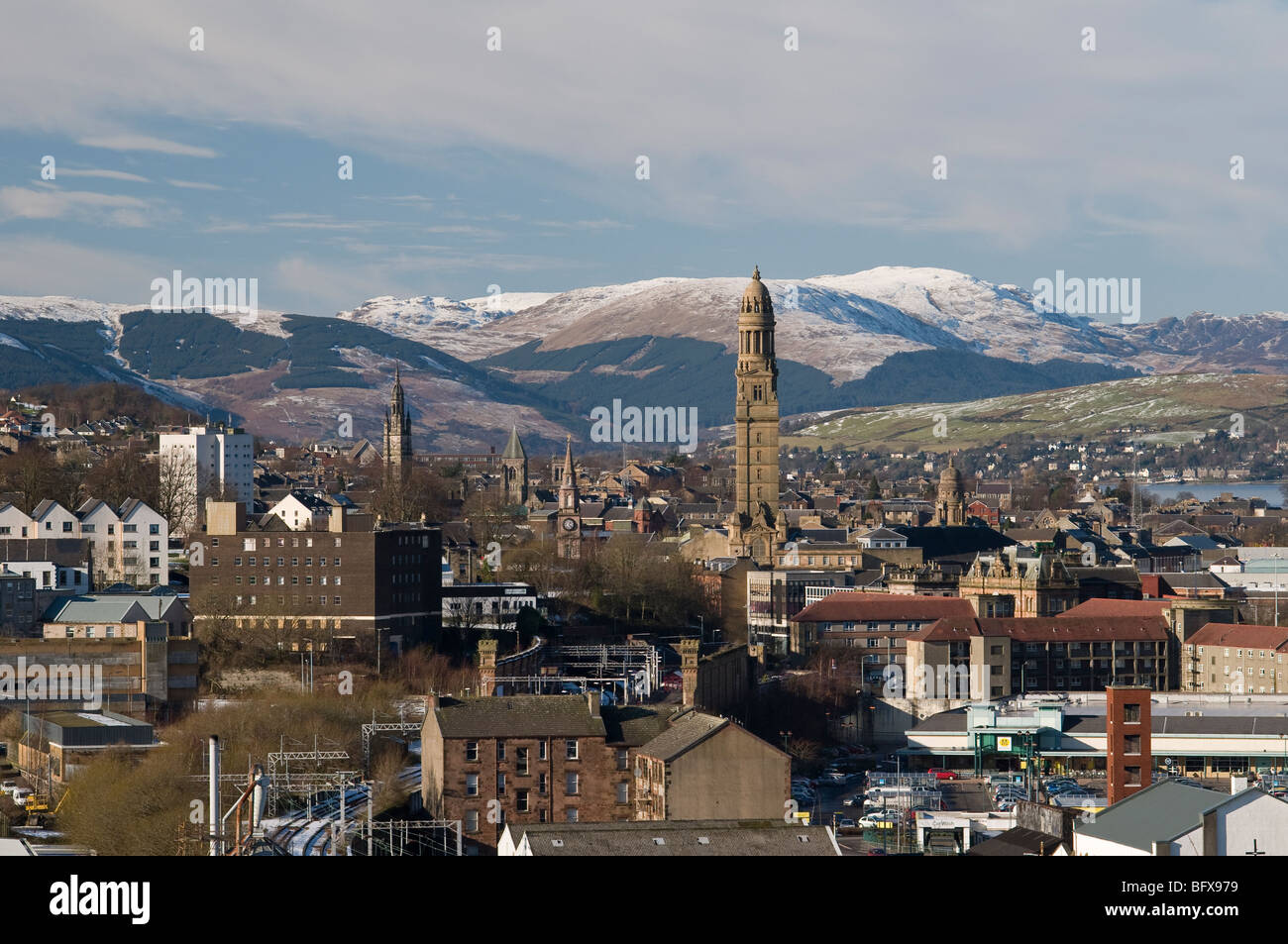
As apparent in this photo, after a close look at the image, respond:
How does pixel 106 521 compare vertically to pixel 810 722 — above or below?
above

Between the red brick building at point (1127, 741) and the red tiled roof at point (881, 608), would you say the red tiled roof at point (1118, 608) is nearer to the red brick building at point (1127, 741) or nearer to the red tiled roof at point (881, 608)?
the red tiled roof at point (881, 608)

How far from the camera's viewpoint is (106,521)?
86375 millimetres

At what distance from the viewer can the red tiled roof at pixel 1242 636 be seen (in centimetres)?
8231

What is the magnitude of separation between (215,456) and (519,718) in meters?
88.2

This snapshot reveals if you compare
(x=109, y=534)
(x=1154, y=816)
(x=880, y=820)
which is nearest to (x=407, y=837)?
(x=880, y=820)

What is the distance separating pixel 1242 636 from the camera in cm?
8356

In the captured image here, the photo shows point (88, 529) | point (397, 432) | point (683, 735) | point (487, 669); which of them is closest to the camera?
point (683, 735)

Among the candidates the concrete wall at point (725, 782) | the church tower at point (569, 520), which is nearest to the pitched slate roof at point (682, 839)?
the concrete wall at point (725, 782)
